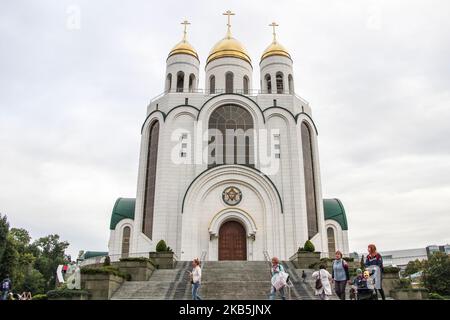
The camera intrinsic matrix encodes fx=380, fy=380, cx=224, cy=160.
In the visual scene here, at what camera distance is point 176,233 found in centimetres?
2452

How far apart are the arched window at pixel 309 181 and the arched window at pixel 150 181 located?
10640mm

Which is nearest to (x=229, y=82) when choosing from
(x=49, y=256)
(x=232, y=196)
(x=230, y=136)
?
(x=230, y=136)

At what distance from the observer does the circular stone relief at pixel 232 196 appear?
25.2m

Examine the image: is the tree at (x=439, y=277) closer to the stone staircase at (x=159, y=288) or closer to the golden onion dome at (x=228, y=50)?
the golden onion dome at (x=228, y=50)

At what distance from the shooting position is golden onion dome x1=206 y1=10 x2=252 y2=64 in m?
31.6

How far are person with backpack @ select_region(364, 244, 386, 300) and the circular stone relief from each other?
53.6 feet

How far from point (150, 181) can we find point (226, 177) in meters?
5.46

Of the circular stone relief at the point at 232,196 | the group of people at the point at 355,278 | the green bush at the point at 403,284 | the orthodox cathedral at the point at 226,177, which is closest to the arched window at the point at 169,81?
the orthodox cathedral at the point at 226,177

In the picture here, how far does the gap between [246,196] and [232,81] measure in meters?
10.3

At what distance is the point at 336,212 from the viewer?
1147 inches
